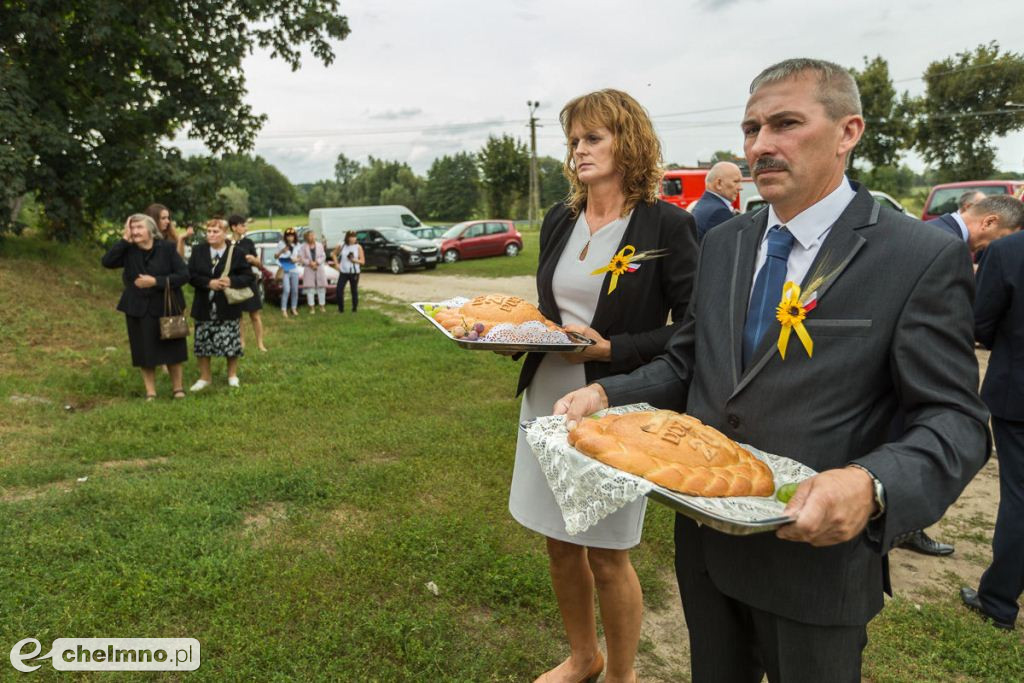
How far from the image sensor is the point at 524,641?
12.2 ft

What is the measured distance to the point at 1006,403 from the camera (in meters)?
3.94

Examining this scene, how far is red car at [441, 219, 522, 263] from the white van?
15.0ft

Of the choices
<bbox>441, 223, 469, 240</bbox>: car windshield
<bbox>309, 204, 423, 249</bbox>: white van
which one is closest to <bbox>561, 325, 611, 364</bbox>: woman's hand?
<bbox>441, 223, 469, 240</bbox>: car windshield

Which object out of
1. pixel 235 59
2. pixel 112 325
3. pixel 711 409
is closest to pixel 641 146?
pixel 711 409

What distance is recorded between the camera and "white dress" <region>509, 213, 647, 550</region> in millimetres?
2873

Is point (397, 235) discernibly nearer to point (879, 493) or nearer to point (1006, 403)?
point (1006, 403)

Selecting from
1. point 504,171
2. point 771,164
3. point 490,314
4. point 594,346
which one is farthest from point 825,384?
point 504,171

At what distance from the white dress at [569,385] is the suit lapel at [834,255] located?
48.1 inches

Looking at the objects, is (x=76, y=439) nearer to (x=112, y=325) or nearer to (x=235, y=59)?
(x=112, y=325)

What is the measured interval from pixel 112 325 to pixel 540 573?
11953 mm

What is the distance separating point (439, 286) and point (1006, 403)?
64.0 ft

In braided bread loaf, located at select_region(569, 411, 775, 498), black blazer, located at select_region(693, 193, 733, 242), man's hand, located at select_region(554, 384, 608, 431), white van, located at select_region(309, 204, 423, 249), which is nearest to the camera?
braided bread loaf, located at select_region(569, 411, 775, 498)

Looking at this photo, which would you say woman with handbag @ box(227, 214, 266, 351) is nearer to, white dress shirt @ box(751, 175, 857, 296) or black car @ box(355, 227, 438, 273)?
white dress shirt @ box(751, 175, 857, 296)

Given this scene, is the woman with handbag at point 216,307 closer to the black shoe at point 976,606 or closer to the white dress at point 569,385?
the white dress at point 569,385
